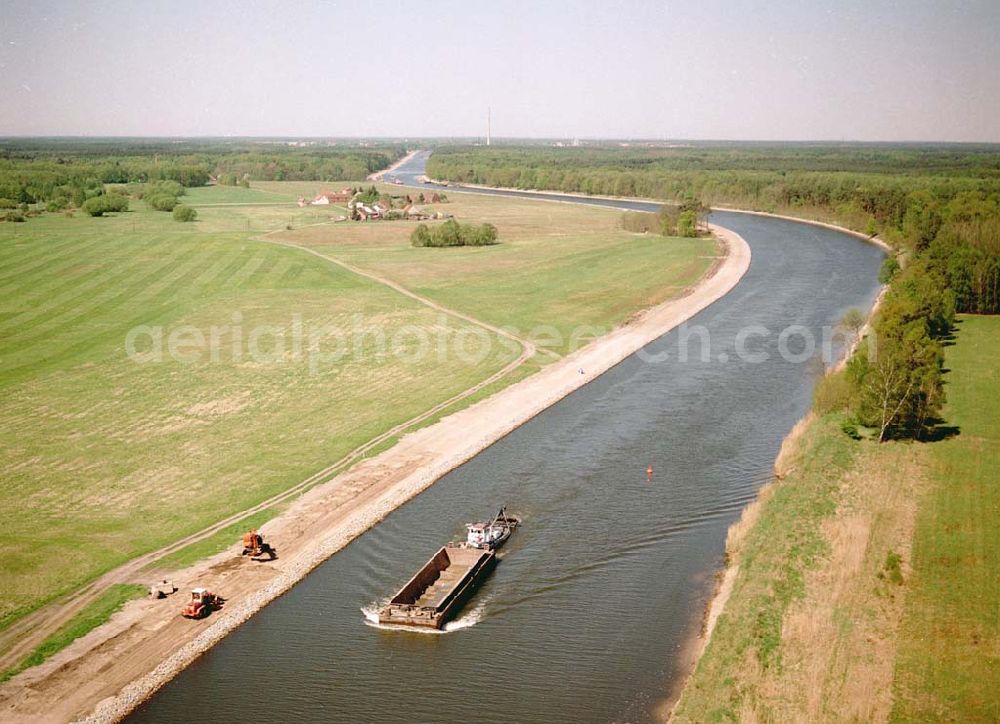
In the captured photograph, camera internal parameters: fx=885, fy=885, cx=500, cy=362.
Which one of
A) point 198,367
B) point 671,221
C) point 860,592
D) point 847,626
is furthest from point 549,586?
point 671,221

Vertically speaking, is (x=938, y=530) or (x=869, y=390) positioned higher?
(x=869, y=390)

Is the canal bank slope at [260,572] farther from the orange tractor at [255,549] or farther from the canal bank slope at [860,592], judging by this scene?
the canal bank slope at [860,592]

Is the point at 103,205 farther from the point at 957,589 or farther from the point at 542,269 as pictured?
the point at 957,589

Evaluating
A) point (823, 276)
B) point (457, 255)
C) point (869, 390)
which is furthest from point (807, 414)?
point (457, 255)

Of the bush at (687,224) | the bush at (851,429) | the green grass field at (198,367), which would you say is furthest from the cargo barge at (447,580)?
the bush at (687,224)

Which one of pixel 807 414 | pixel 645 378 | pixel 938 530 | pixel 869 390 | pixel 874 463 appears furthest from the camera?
pixel 645 378

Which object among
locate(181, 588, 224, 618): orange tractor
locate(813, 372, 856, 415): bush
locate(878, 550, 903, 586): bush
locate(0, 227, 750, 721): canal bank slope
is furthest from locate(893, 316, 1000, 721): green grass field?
locate(181, 588, 224, 618): orange tractor

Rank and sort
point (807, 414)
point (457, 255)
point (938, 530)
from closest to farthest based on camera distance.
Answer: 1. point (938, 530)
2. point (807, 414)
3. point (457, 255)

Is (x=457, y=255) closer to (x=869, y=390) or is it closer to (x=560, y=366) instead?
(x=560, y=366)
